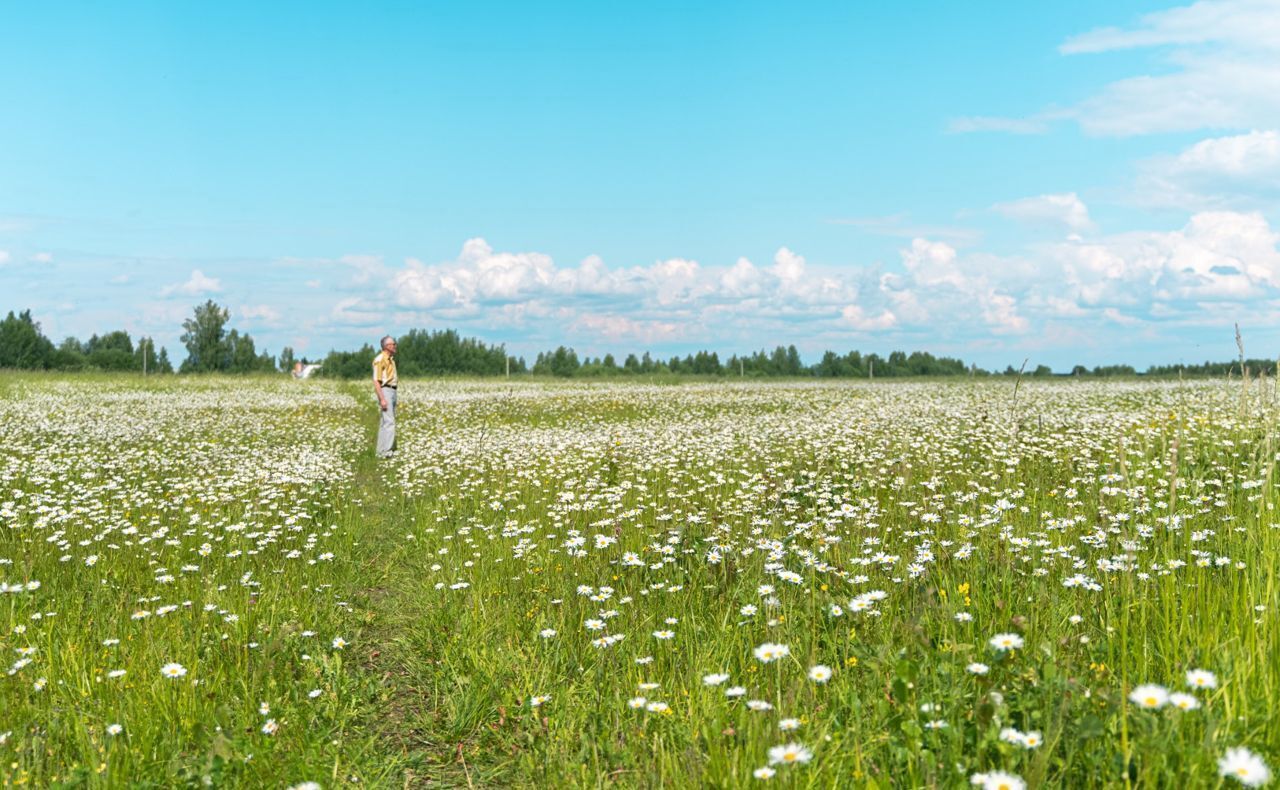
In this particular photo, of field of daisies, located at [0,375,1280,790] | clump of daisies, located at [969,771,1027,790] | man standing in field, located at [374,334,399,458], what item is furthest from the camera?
man standing in field, located at [374,334,399,458]

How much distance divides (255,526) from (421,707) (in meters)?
5.28

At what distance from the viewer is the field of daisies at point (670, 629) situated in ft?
10.9

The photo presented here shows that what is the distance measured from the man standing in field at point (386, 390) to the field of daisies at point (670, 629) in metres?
5.23

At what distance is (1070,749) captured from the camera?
307 centimetres

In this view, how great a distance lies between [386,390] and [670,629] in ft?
43.1

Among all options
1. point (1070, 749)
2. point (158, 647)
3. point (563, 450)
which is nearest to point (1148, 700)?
point (1070, 749)

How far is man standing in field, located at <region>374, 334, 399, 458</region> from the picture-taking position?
16922mm

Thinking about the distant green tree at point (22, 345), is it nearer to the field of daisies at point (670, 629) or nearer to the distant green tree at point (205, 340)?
the distant green tree at point (205, 340)

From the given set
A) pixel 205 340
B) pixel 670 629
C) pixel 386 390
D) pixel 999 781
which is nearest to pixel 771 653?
pixel 999 781

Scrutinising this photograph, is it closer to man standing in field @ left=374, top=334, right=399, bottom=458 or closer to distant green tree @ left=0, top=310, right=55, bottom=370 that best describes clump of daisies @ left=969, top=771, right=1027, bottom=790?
man standing in field @ left=374, top=334, right=399, bottom=458

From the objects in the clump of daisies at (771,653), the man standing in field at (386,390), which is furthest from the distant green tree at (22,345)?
the clump of daisies at (771,653)

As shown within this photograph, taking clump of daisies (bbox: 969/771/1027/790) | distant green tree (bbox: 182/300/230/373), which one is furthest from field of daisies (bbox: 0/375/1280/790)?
distant green tree (bbox: 182/300/230/373)

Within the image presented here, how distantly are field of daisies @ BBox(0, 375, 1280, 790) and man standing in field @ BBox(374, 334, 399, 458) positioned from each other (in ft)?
17.2

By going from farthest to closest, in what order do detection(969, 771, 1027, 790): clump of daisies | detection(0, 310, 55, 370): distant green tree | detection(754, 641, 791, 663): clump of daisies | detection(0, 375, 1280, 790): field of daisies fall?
detection(0, 310, 55, 370): distant green tree → detection(754, 641, 791, 663): clump of daisies → detection(0, 375, 1280, 790): field of daisies → detection(969, 771, 1027, 790): clump of daisies
